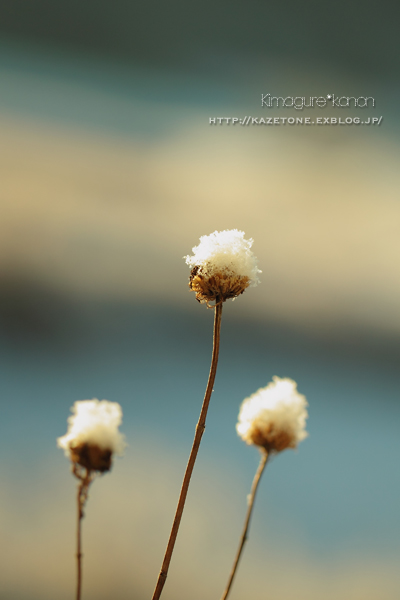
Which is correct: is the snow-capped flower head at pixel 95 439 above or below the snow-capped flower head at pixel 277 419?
below

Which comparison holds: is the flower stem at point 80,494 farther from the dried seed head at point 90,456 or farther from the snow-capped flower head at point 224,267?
the snow-capped flower head at point 224,267

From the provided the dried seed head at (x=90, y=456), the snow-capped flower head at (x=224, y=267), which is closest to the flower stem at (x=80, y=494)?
the dried seed head at (x=90, y=456)

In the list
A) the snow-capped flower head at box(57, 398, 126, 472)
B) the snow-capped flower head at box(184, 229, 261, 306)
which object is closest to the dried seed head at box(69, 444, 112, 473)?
the snow-capped flower head at box(57, 398, 126, 472)

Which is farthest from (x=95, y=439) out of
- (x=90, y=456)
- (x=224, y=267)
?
(x=224, y=267)

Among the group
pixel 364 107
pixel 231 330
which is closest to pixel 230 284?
pixel 231 330

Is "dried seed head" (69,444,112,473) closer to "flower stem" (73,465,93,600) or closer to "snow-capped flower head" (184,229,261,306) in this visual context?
"flower stem" (73,465,93,600)

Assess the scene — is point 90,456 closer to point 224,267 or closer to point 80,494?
point 80,494

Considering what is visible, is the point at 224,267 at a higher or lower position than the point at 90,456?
higher
